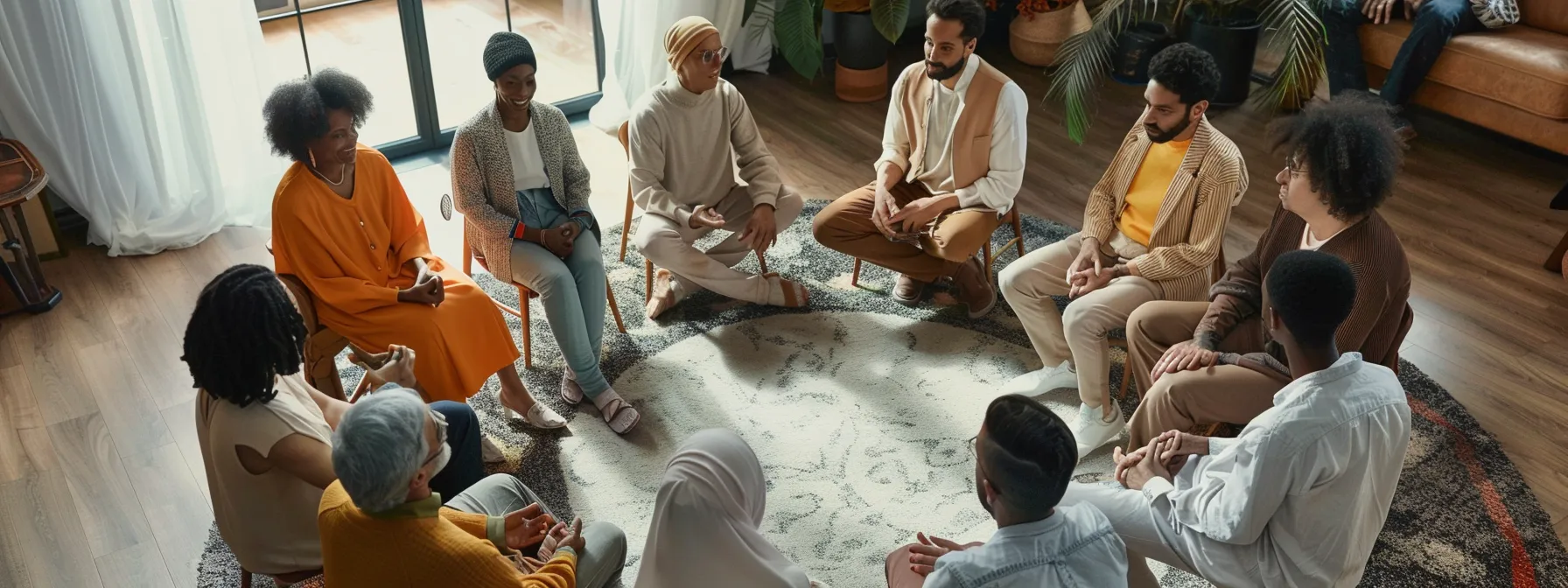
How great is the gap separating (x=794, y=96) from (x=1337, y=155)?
328 centimetres

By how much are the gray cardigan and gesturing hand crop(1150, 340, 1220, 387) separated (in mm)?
1807

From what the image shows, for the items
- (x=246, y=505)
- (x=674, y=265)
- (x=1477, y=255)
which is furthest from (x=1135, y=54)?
(x=246, y=505)

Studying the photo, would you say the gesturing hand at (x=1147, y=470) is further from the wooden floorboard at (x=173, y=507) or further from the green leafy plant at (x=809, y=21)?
the green leafy plant at (x=809, y=21)

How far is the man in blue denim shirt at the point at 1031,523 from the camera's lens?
1896 mm

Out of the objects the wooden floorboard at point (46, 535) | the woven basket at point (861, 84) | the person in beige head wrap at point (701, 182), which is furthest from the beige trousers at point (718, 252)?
the woven basket at point (861, 84)

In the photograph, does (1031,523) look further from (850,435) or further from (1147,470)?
(850,435)

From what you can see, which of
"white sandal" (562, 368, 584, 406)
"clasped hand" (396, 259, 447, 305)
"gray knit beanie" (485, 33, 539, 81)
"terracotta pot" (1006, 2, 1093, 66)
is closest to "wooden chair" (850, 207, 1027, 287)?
"white sandal" (562, 368, 584, 406)

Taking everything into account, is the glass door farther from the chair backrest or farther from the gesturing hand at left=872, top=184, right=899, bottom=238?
the chair backrest

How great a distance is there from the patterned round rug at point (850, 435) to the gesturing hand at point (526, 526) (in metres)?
0.46

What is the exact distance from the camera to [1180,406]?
2.80 meters

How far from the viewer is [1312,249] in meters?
2.72

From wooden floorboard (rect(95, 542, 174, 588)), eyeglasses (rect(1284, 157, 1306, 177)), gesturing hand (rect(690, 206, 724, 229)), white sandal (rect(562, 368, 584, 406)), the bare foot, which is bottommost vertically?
wooden floorboard (rect(95, 542, 174, 588))

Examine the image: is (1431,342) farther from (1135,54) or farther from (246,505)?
(246,505)

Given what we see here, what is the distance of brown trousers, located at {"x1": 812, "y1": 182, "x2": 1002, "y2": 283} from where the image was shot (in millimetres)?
3758
